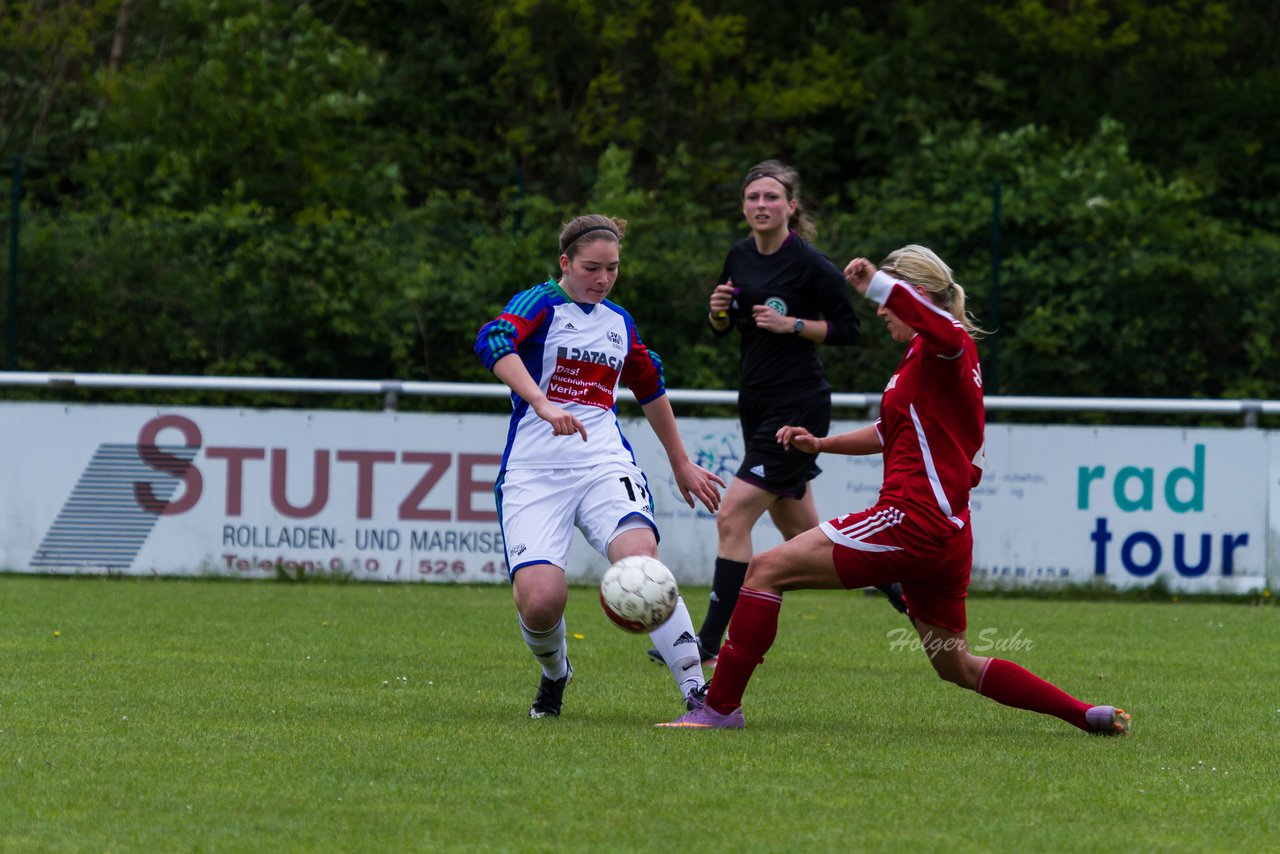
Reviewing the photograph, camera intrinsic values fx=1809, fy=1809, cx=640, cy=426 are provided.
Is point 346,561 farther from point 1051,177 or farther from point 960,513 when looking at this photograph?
point 1051,177

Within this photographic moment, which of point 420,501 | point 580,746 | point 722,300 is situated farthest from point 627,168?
point 580,746

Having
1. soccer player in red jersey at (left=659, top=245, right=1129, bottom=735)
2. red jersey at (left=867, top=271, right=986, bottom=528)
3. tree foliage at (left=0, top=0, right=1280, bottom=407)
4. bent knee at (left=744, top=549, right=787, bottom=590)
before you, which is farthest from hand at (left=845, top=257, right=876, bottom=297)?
tree foliage at (left=0, top=0, right=1280, bottom=407)

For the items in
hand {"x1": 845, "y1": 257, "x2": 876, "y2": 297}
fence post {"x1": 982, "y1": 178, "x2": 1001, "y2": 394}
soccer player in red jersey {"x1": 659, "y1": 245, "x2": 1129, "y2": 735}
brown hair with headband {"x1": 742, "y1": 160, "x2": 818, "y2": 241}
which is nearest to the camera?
hand {"x1": 845, "y1": 257, "x2": 876, "y2": 297}

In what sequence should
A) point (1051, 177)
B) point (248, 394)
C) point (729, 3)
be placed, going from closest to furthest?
point (248, 394) → point (1051, 177) → point (729, 3)

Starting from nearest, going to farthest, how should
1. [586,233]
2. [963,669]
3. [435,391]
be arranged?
[963,669] → [586,233] → [435,391]

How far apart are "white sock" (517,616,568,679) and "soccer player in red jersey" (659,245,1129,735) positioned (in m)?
0.52

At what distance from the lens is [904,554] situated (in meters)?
6.05

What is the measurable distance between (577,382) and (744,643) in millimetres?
1159

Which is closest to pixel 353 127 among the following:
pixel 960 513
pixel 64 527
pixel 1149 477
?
pixel 64 527

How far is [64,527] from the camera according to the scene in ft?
39.9

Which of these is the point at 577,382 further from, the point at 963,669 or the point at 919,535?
the point at 963,669

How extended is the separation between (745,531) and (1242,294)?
7820 mm

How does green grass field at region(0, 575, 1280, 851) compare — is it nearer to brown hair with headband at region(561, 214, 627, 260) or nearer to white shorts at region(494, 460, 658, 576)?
white shorts at region(494, 460, 658, 576)

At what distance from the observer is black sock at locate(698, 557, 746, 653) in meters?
8.27
